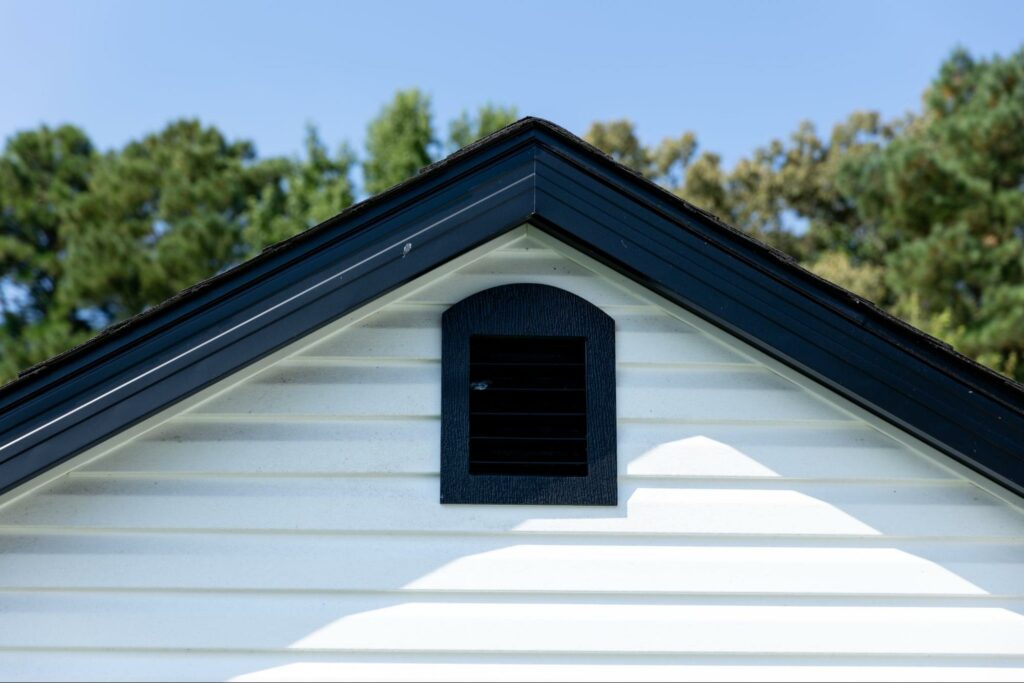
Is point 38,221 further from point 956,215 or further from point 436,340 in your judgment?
point 436,340

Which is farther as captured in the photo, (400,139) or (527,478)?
(400,139)

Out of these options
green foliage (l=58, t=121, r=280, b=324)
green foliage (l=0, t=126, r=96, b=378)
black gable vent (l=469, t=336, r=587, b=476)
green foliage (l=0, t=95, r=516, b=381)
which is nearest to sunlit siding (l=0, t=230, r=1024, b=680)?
black gable vent (l=469, t=336, r=587, b=476)

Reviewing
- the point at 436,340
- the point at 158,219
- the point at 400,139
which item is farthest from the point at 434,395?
the point at 158,219

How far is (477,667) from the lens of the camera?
136 inches

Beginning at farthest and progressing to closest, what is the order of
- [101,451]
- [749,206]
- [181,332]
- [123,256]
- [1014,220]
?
[749,206], [123,256], [1014,220], [101,451], [181,332]

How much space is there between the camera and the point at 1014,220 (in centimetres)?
2222

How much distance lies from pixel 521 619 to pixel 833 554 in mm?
1181

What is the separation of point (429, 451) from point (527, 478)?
1.24 feet

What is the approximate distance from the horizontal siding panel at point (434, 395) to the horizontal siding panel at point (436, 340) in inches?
2.0

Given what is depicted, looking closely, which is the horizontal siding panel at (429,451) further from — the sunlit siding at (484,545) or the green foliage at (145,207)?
the green foliage at (145,207)

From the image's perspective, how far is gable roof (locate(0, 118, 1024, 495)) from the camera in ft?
10.9

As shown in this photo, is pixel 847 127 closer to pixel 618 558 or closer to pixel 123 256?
pixel 123 256

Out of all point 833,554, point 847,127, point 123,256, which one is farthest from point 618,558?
point 847,127

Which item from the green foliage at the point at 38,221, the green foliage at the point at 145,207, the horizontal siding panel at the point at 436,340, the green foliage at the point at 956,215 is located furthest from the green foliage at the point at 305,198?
the horizontal siding panel at the point at 436,340
